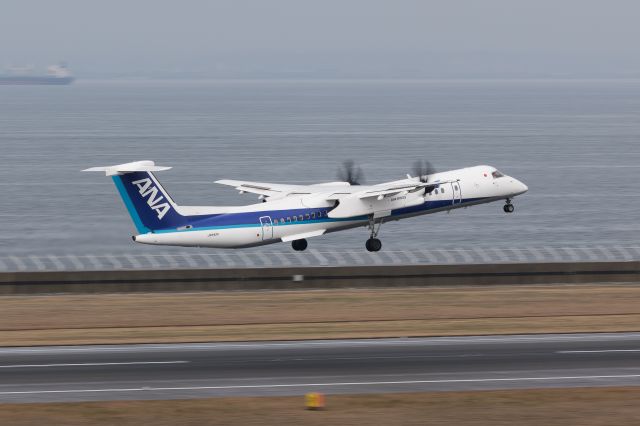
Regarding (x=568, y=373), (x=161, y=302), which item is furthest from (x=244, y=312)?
(x=568, y=373)

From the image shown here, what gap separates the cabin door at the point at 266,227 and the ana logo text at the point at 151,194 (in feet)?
18.4

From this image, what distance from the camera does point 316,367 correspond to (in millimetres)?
28938

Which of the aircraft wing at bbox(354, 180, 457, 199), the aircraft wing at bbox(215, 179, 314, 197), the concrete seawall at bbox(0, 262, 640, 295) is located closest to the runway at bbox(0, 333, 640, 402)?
the concrete seawall at bbox(0, 262, 640, 295)

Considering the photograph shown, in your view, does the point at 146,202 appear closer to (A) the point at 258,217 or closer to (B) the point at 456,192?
(A) the point at 258,217

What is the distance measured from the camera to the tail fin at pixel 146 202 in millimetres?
52969

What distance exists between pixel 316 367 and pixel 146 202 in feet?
86.2

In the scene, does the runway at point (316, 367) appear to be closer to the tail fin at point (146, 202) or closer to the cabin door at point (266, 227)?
the tail fin at point (146, 202)

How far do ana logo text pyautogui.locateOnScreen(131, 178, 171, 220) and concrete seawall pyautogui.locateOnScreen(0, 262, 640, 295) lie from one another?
6.03 metres

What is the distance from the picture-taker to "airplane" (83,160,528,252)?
53.5m

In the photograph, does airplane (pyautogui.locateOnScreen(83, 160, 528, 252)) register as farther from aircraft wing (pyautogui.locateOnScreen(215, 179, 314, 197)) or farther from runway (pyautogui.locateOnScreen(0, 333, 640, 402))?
runway (pyautogui.locateOnScreen(0, 333, 640, 402))

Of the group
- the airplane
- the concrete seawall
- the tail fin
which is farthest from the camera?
the airplane

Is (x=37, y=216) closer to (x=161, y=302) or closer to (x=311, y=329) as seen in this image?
(x=161, y=302)

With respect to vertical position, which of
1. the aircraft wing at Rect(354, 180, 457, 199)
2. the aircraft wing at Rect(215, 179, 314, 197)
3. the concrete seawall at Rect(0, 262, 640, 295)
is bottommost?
the concrete seawall at Rect(0, 262, 640, 295)

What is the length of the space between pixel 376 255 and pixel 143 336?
1443 inches
